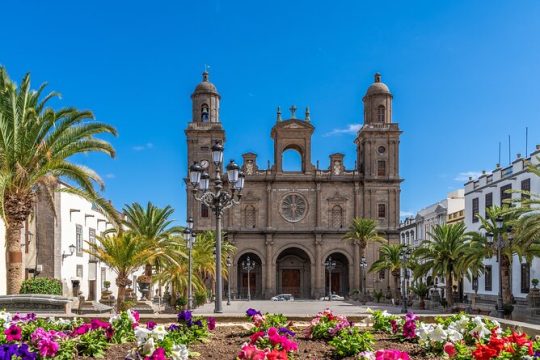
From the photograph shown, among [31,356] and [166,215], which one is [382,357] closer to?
[31,356]

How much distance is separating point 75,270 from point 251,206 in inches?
1038

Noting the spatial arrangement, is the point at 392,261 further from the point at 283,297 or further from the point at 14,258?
the point at 14,258

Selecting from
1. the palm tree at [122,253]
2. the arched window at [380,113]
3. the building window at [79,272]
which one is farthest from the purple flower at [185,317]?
the arched window at [380,113]

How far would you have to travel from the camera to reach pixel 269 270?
65.1 m

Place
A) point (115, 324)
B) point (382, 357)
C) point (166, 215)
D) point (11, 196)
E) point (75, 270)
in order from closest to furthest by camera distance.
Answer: point (382, 357) → point (115, 324) → point (11, 196) → point (166, 215) → point (75, 270)

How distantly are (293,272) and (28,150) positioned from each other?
51.1 meters

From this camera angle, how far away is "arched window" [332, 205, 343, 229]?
66750mm

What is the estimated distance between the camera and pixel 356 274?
212ft

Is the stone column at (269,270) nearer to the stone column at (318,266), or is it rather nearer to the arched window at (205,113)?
the stone column at (318,266)

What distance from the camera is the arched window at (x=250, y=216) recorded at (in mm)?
66562

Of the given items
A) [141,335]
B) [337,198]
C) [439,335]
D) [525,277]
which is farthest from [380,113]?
[141,335]

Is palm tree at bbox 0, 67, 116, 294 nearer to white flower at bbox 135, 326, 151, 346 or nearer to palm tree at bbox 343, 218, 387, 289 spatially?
white flower at bbox 135, 326, 151, 346

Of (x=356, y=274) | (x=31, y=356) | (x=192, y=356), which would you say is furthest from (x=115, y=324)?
(x=356, y=274)

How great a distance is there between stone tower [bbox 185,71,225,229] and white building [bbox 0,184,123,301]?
13.1 m
